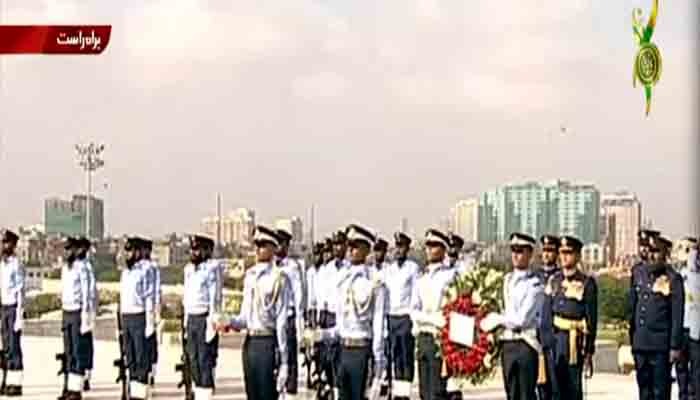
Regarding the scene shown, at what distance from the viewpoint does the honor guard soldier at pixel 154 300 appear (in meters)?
8.37

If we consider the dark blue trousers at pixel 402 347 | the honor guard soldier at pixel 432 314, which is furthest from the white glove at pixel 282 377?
the dark blue trousers at pixel 402 347

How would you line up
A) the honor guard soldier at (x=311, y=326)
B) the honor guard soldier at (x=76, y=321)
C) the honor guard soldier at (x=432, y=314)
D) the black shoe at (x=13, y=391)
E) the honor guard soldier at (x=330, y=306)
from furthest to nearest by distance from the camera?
1. the black shoe at (x=13, y=391)
2. the honor guard soldier at (x=311, y=326)
3. the honor guard soldier at (x=76, y=321)
4. the honor guard soldier at (x=330, y=306)
5. the honor guard soldier at (x=432, y=314)

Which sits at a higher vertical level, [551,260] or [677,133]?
[677,133]

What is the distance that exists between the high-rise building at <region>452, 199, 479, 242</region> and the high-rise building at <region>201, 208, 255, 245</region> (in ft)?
2.97

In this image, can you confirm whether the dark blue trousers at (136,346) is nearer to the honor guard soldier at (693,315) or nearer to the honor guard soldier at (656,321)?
the honor guard soldier at (656,321)

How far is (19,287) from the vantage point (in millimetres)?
8789

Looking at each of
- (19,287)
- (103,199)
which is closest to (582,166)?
(103,199)

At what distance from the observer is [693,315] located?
8.21m

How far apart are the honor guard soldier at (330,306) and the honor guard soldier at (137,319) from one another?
812 mm

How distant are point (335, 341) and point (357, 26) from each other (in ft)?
4.57

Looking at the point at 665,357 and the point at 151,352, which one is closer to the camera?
the point at 665,357

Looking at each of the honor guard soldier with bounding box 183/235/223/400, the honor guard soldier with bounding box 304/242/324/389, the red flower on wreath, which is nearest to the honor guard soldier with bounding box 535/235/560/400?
the red flower on wreath

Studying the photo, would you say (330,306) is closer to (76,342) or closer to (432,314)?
(432,314)

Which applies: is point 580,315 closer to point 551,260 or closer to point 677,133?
point 551,260
